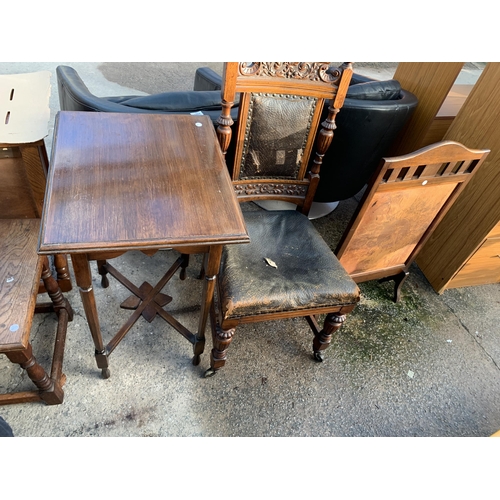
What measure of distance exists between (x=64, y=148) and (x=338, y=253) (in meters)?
1.12

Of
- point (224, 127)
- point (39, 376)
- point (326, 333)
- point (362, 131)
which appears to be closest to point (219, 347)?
point (326, 333)

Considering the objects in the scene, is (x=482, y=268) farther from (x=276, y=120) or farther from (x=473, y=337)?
(x=276, y=120)

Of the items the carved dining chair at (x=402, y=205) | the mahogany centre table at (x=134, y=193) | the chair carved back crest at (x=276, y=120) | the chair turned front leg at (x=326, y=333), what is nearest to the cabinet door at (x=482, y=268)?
the carved dining chair at (x=402, y=205)

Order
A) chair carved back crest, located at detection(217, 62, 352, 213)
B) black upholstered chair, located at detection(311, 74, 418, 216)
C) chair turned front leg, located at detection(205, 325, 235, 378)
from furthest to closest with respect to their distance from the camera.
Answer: black upholstered chair, located at detection(311, 74, 418, 216) < chair turned front leg, located at detection(205, 325, 235, 378) < chair carved back crest, located at detection(217, 62, 352, 213)

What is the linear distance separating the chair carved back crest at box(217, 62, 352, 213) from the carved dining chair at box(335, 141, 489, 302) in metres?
0.29

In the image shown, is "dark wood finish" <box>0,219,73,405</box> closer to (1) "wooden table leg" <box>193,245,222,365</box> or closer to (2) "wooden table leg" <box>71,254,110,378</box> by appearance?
(2) "wooden table leg" <box>71,254,110,378</box>

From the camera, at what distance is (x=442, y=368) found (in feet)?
5.81

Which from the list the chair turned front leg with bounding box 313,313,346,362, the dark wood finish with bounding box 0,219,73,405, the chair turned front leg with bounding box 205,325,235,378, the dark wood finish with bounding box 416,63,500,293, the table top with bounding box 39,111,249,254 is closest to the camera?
the table top with bounding box 39,111,249,254

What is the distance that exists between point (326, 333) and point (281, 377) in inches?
11.5

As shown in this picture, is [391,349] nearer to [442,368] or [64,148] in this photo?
[442,368]

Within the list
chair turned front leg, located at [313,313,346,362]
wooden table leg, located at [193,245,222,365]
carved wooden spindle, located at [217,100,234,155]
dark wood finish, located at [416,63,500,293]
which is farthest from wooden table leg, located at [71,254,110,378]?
dark wood finish, located at [416,63,500,293]

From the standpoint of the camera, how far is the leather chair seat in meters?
1.27

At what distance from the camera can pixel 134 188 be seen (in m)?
1.02

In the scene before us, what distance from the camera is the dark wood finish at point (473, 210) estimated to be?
1.65 metres
